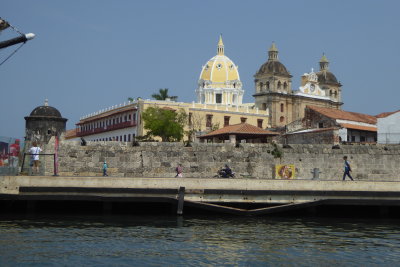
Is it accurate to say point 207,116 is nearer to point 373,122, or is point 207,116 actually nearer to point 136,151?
point 373,122

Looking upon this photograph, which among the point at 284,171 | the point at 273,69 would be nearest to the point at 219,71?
the point at 273,69

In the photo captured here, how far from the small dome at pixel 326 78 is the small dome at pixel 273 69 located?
45.7ft

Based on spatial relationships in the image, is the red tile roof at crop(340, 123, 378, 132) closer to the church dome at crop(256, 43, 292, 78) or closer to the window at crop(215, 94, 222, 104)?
the window at crop(215, 94, 222, 104)

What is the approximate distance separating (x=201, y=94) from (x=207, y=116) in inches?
660

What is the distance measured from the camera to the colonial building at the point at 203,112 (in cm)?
7519

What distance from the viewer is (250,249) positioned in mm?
15773

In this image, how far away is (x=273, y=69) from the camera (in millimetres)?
97625

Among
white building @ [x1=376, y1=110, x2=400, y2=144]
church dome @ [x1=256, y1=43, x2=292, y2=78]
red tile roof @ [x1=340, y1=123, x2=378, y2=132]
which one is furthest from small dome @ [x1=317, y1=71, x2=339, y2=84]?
white building @ [x1=376, y1=110, x2=400, y2=144]

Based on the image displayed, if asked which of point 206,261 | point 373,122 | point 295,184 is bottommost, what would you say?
point 206,261

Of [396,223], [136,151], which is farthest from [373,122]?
[396,223]

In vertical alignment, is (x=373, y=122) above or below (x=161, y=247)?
above

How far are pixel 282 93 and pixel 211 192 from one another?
76.0 meters

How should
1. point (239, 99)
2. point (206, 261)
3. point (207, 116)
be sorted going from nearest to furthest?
point (206, 261), point (207, 116), point (239, 99)

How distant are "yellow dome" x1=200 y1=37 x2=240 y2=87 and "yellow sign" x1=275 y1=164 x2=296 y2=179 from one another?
6087 centimetres
